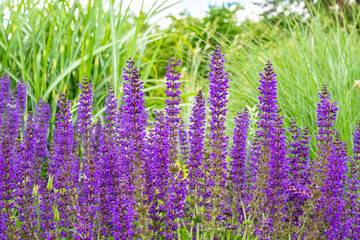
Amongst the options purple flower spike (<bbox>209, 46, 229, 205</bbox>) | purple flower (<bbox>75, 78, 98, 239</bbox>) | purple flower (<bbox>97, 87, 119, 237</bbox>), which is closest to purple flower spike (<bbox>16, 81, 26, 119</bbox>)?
purple flower (<bbox>75, 78, 98, 239</bbox>)

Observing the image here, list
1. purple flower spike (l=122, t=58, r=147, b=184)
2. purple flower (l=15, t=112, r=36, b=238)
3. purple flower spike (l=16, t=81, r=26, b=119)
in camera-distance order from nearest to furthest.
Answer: purple flower spike (l=122, t=58, r=147, b=184) → purple flower (l=15, t=112, r=36, b=238) → purple flower spike (l=16, t=81, r=26, b=119)

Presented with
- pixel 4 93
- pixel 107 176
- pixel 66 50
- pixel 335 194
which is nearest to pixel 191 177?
pixel 107 176

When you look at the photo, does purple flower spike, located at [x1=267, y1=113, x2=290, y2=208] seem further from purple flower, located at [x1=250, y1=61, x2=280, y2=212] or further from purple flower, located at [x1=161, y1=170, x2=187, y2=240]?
purple flower, located at [x1=161, y1=170, x2=187, y2=240]

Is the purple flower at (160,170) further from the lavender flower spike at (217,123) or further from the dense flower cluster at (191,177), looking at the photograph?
the lavender flower spike at (217,123)

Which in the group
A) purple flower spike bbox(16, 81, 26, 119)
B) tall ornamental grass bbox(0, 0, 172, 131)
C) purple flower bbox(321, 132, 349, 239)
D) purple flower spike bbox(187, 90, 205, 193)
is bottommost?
purple flower bbox(321, 132, 349, 239)

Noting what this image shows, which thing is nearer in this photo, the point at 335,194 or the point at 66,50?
the point at 335,194

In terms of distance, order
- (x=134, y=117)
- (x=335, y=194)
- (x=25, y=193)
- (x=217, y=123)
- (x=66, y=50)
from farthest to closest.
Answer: (x=66, y=50), (x=335, y=194), (x=25, y=193), (x=217, y=123), (x=134, y=117)

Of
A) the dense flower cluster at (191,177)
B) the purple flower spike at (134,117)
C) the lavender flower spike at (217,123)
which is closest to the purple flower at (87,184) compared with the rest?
the dense flower cluster at (191,177)

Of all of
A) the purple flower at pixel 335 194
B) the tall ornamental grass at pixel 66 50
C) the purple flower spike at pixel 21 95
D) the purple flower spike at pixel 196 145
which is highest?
the tall ornamental grass at pixel 66 50

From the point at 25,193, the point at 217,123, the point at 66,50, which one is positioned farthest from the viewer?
the point at 66,50

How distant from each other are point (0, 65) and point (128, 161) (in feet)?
13.4

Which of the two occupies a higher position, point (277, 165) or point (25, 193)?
point (277, 165)

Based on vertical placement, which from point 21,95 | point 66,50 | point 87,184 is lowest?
point 87,184

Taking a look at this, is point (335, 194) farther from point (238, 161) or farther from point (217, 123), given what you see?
point (217, 123)
